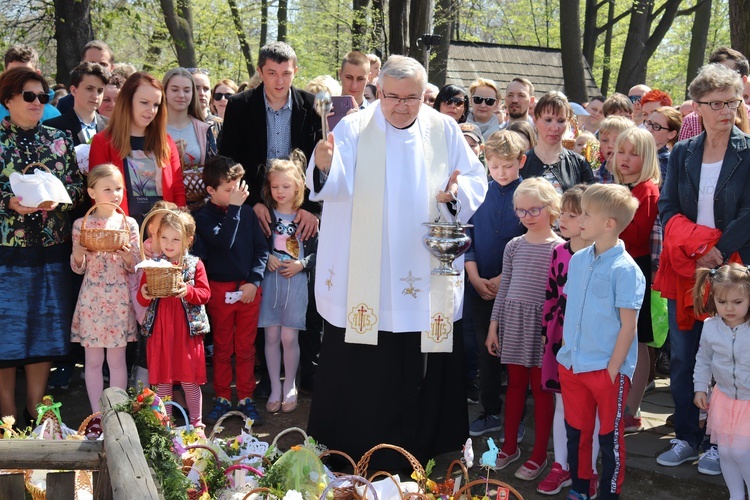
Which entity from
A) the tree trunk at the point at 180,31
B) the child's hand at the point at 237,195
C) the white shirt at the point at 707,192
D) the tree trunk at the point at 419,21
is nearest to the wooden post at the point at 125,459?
the child's hand at the point at 237,195

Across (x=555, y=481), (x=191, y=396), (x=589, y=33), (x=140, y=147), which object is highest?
(x=589, y=33)

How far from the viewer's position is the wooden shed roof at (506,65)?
17141 mm

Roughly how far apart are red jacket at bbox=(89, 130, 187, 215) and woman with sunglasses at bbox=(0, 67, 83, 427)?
0.55 feet

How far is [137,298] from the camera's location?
216 inches

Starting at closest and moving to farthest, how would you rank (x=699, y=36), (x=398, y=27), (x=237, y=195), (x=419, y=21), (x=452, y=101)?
1. (x=237, y=195)
2. (x=452, y=101)
3. (x=398, y=27)
4. (x=419, y=21)
5. (x=699, y=36)

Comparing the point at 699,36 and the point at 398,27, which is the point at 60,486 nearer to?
the point at 398,27

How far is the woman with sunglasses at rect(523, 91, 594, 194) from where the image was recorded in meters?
5.87

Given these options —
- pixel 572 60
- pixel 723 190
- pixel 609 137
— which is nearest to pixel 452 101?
pixel 609 137

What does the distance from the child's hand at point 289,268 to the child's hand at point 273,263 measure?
0.03 meters

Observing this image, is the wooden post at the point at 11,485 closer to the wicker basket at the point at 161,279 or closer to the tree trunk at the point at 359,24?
the wicker basket at the point at 161,279

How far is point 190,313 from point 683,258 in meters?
3.00

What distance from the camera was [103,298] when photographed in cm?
555

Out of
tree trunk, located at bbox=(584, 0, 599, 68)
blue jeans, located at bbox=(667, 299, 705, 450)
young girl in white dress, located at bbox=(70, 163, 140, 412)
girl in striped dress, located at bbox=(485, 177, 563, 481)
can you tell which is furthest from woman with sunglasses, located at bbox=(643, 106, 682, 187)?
tree trunk, located at bbox=(584, 0, 599, 68)

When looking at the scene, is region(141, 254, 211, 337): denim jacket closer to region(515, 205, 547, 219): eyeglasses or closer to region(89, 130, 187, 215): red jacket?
region(89, 130, 187, 215): red jacket
